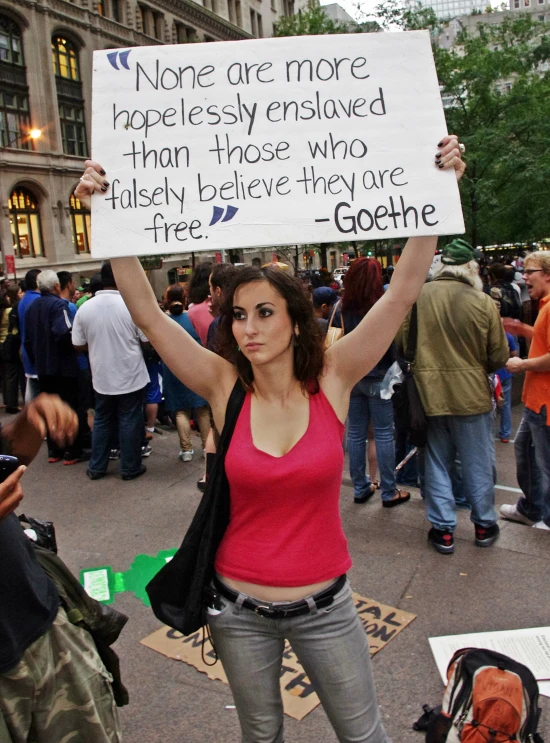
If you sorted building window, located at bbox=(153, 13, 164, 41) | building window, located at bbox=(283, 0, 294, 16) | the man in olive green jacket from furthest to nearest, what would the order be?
building window, located at bbox=(283, 0, 294, 16)
building window, located at bbox=(153, 13, 164, 41)
the man in olive green jacket

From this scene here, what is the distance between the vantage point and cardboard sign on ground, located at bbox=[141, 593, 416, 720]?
2.81 meters

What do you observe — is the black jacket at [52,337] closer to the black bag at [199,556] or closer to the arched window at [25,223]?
the black bag at [199,556]

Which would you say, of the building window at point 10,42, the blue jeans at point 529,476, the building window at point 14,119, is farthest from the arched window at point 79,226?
the blue jeans at point 529,476

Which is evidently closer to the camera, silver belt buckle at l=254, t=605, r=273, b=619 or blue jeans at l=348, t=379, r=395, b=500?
silver belt buckle at l=254, t=605, r=273, b=619

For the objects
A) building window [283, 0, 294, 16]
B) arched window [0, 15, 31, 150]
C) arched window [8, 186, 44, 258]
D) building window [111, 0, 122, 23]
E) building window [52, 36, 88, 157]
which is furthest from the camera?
building window [283, 0, 294, 16]

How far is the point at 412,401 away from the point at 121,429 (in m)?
2.87

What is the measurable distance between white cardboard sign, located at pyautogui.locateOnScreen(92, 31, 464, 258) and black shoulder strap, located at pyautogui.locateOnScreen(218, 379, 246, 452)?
0.47 meters

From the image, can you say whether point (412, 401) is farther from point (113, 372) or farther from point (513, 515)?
point (113, 372)

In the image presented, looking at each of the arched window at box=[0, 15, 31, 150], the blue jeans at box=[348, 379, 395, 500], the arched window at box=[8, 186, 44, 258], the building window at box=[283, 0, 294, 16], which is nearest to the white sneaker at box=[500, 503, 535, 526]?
the blue jeans at box=[348, 379, 395, 500]

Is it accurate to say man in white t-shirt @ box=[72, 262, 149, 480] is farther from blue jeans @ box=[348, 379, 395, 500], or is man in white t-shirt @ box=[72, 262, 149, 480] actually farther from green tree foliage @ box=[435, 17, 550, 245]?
green tree foliage @ box=[435, 17, 550, 245]

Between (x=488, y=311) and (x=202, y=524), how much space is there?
107 inches

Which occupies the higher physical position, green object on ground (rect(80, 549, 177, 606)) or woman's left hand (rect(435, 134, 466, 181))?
woman's left hand (rect(435, 134, 466, 181))

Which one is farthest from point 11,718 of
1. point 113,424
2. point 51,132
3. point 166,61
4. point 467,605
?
point 51,132

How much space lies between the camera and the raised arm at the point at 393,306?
2098 mm
